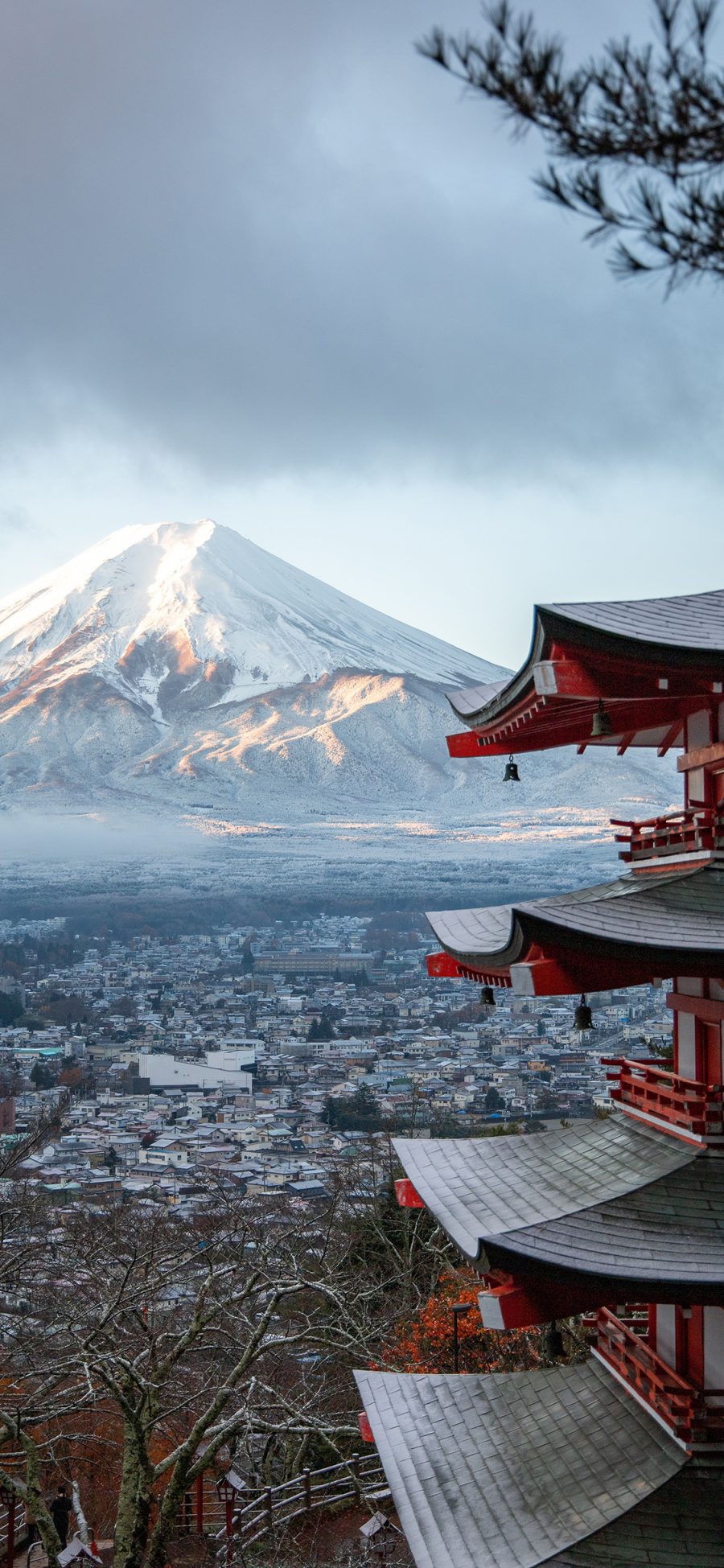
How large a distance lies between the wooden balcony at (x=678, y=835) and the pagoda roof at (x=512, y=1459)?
8.46 ft

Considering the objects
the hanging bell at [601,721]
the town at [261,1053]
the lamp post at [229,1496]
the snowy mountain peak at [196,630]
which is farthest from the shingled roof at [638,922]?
the snowy mountain peak at [196,630]

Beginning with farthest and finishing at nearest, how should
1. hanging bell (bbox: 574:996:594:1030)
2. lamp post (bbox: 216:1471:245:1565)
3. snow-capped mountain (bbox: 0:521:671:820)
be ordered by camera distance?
1. snow-capped mountain (bbox: 0:521:671:820)
2. lamp post (bbox: 216:1471:245:1565)
3. hanging bell (bbox: 574:996:594:1030)

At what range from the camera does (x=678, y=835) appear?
20.8ft

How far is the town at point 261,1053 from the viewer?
97.8 ft

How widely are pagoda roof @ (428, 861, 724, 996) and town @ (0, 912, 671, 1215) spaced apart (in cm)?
148

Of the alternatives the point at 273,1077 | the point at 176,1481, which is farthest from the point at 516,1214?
the point at 273,1077

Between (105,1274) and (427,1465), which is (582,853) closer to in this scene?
(105,1274)

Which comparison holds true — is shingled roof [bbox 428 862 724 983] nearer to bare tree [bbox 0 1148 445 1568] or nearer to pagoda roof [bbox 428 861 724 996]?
pagoda roof [bbox 428 861 724 996]

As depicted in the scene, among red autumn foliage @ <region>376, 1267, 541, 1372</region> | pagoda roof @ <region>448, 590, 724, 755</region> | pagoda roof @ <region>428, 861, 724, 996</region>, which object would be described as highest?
pagoda roof @ <region>448, 590, 724, 755</region>

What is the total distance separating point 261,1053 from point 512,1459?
52857 millimetres

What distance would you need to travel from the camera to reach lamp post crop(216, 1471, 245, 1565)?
34.0 ft

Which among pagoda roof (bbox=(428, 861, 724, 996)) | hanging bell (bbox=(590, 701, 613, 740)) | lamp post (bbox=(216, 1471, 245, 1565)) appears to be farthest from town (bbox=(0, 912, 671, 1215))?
lamp post (bbox=(216, 1471, 245, 1565))

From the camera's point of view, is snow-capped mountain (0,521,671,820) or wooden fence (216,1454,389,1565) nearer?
wooden fence (216,1454,389,1565)

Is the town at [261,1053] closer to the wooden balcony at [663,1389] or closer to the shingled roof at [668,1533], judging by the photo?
the wooden balcony at [663,1389]
